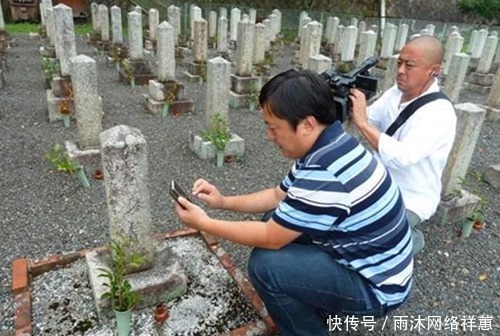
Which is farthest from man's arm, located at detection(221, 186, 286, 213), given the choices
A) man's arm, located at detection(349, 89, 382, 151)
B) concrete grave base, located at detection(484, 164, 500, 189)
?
concrete grave base, located at detection(484, 164, 500, 189)

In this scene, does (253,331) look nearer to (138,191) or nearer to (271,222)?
(271,222)

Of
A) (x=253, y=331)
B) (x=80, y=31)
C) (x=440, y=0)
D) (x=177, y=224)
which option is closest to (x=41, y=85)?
(x=177, y=224)

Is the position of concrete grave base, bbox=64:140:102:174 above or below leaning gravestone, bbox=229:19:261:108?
below

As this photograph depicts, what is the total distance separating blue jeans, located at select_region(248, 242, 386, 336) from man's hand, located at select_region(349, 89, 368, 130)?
0.90m

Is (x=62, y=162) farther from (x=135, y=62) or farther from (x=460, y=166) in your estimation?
(x=135, y=62)

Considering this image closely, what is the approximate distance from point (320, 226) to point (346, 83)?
→ 0.90 m

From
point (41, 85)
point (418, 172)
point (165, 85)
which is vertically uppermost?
Answer: point (418, 172)

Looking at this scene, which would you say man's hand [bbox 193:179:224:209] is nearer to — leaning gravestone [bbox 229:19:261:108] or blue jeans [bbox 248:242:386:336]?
blue jeans [bbox 248:242:386:336]

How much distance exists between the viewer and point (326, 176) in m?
1.49

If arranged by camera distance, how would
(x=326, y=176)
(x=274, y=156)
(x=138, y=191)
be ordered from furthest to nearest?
1. (x=274, y=156)
2. (x=138, y=191)
3. (x=326, y=176)

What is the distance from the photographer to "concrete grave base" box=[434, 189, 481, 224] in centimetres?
328

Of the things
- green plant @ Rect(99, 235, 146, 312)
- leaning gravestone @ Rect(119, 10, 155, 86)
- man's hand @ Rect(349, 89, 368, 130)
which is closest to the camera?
green plant @ Rect(99, 235, 146, 312)

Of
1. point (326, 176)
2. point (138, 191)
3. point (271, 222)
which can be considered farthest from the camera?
point (138, 191)

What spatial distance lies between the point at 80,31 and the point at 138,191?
13.8m
